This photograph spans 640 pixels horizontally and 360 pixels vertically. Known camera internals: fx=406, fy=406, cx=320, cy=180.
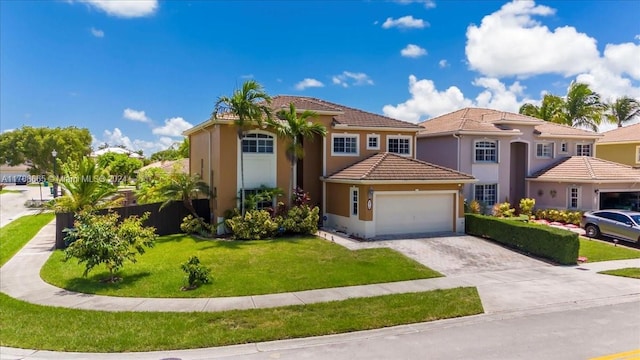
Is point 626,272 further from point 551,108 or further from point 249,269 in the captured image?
point 551,108

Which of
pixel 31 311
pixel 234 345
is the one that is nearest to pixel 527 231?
pixel 234 345

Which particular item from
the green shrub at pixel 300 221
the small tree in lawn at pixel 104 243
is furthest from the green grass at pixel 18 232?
the green shrub at pixel 300 221

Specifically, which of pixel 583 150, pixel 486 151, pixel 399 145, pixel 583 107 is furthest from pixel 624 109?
pixel 399 145

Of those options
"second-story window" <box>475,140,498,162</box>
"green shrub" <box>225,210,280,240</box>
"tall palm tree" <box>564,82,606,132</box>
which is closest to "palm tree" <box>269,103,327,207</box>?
"green shrub" <box>225,210,280,240</box>

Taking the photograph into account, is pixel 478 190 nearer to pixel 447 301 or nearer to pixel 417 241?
pixel 417 241

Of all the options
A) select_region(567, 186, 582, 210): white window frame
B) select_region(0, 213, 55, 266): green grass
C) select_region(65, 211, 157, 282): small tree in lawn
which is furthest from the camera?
select_region(567, 186, 582, 210): white window frame

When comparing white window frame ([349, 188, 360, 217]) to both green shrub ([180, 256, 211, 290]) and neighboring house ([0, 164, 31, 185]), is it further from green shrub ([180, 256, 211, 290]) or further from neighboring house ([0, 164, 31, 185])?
neighboring house ([0, 164, 31, 185])
